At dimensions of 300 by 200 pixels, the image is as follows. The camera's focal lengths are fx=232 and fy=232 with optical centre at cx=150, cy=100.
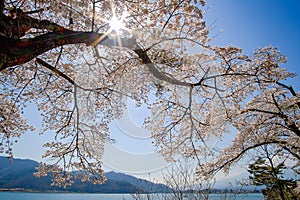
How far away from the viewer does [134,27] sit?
17.0 feet

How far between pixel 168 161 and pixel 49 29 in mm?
4785

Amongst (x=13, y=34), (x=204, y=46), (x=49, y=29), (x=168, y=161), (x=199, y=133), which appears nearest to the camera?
(x=13, y=34)

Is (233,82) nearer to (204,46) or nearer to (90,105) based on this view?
(204,46)

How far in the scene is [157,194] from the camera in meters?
4.96

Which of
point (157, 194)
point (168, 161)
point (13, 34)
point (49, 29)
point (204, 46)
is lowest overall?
point (157, 194)

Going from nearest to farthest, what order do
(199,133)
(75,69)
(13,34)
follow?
1. (13,34)
2. (199,133)
3. (75,69)

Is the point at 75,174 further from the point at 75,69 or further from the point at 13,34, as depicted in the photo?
the point at 13,34

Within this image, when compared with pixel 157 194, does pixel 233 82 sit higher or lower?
higher

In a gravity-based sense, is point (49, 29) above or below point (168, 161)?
above

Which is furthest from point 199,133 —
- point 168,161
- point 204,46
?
point 204,46

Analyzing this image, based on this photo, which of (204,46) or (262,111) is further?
(262,111)

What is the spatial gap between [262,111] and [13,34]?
10087mm

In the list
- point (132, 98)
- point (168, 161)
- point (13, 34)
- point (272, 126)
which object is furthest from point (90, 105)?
point (272, 126)

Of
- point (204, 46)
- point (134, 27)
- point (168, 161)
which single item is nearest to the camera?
point (204, 46)
